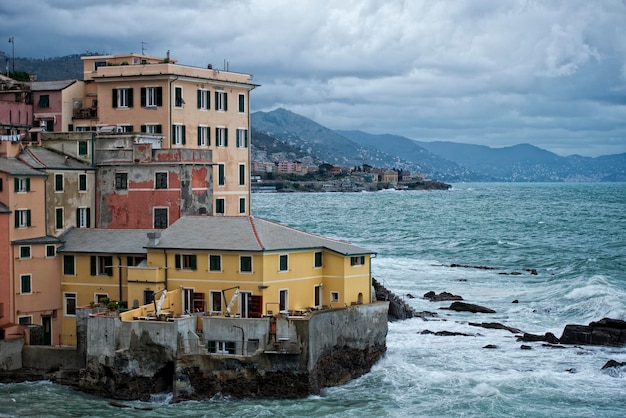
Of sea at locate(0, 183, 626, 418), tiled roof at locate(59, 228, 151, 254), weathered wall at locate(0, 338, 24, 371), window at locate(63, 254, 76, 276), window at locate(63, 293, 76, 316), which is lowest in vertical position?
sea at locate(0, 183, 626, 418)

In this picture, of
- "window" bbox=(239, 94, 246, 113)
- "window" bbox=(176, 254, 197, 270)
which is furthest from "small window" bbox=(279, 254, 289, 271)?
"window" bbox=(239, 94, 246, 113)

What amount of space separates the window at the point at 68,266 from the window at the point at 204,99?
1242cm

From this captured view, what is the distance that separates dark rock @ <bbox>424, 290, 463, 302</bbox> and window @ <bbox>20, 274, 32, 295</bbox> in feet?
116

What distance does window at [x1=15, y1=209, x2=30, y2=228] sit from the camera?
50.2 meters

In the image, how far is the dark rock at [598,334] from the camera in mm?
58250

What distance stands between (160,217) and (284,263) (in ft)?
29.7

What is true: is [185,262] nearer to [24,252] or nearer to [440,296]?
[24,252]

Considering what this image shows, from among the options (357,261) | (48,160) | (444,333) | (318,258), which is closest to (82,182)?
(48,160)

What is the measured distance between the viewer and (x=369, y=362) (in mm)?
49219

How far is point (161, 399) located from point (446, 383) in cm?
1284

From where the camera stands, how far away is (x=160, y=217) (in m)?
53.6

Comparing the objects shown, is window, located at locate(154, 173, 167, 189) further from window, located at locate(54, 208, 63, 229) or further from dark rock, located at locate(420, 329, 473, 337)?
dark rock, located at locate(420, 329, 473, 337)

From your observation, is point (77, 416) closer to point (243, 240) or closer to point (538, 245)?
point (243, 240)

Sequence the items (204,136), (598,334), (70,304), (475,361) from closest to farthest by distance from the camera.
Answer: (70,304)
(475,361)
(598,334)
(204,136)
